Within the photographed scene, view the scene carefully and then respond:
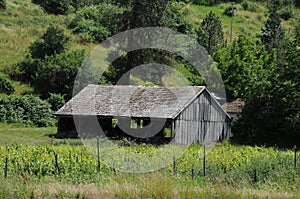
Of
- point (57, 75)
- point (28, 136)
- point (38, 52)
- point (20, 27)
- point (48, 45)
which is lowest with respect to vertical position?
point (28, 136)

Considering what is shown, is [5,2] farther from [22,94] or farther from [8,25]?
[22,94]

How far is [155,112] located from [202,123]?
4177 mm

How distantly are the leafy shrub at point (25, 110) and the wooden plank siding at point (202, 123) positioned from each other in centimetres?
1468

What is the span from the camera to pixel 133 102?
4200 cm

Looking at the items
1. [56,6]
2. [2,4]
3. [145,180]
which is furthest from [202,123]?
[56,6]

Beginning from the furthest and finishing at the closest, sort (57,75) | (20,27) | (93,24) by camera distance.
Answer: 1. (93,24)
2. (20,27)
3. (57,75)

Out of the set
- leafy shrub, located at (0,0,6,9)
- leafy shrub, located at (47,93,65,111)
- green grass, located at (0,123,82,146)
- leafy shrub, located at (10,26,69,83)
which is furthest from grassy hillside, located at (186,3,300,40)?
green grass, located at (0,123,82,146)

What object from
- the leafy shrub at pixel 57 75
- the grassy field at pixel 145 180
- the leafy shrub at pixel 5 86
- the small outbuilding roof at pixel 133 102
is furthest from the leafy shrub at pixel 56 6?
the grassy field at pixel 145 180

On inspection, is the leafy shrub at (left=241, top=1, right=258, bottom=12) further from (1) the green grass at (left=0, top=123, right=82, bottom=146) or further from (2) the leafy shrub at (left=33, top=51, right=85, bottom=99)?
(1) the green grass at (left=0, top=123, right=82, bottom=146)

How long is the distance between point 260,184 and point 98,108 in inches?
965

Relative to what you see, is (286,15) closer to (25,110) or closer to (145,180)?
(25,110)

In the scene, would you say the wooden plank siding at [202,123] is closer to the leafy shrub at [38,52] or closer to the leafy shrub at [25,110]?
the leafy shrub at [25,110]

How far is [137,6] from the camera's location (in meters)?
53.9

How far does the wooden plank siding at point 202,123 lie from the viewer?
39.7 metres
